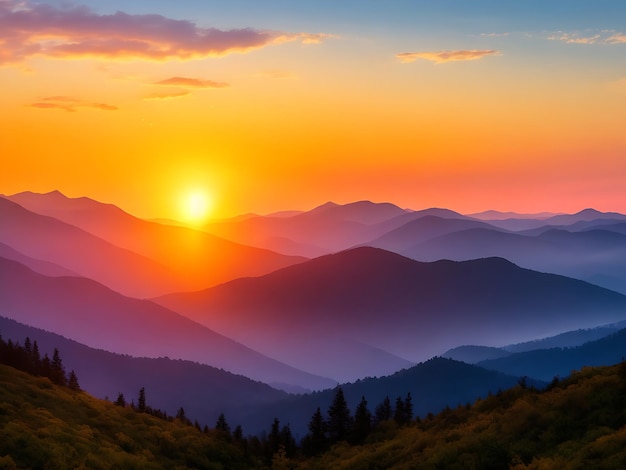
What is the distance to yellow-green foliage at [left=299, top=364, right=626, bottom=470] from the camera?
141 feet

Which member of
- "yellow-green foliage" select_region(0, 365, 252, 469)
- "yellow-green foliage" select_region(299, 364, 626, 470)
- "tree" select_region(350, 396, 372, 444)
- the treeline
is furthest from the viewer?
the treeline

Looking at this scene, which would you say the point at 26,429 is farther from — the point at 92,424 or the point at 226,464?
the point at 226,464

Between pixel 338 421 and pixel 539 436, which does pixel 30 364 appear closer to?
pixel 338 421

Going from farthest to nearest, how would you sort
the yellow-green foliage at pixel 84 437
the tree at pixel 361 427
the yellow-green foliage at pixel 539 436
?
1. the tree at pixel 361 427
2. the yellow-green foliage at pixel 84 437
3. the yellow-green foliage at pixel 539 436

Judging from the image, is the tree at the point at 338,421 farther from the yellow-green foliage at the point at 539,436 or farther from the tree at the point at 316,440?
the yellow-green foliage at the point at 539,436

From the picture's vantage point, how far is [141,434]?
74938mm

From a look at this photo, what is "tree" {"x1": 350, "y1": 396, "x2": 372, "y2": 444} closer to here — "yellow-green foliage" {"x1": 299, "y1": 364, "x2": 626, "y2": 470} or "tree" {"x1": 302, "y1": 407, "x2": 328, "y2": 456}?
"tree" {"x1": 302, "y1": 407, "x2": 328, "y2": 456}

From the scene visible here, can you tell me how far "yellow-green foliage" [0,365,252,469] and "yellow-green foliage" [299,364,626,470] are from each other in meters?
19.7

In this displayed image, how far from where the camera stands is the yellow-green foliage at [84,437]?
51734 mm

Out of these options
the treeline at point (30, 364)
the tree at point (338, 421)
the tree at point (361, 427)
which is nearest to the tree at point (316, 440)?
the tree at point (338, 421)

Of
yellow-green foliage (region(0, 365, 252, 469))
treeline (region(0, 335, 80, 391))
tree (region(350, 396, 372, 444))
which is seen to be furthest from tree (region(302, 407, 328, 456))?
treeline (region(0, 335, 80, 391))

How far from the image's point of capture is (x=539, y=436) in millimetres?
50406

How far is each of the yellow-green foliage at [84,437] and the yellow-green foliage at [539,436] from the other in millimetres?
19673

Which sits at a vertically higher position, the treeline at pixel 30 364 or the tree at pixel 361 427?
the treeline at pixel 30 364
